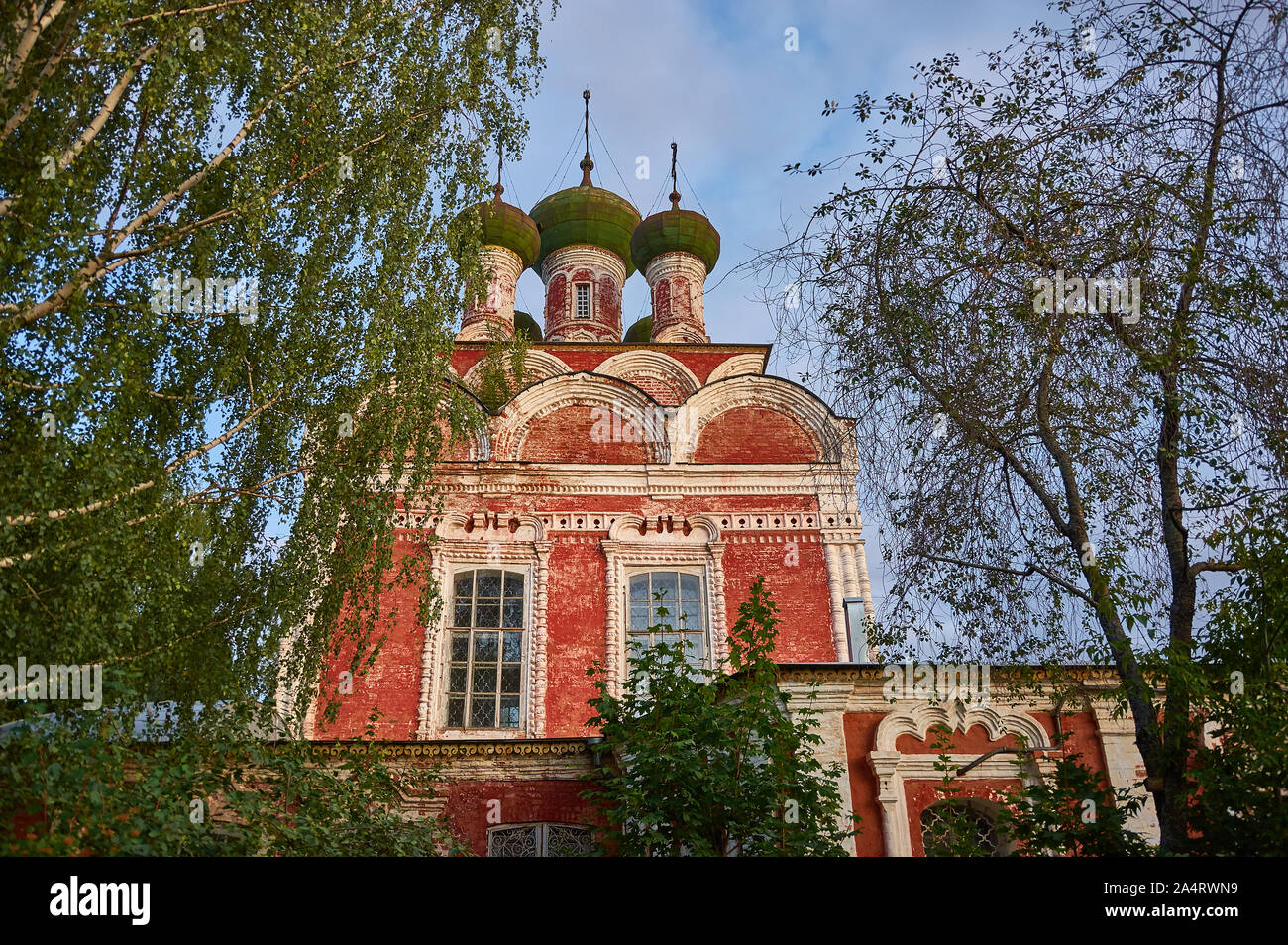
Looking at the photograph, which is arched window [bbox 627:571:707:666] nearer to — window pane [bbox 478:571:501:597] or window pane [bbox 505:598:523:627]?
window pane [bbox 505:598:523:627]

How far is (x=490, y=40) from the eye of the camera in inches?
312

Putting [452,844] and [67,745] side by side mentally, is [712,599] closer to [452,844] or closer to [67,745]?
[452,844]

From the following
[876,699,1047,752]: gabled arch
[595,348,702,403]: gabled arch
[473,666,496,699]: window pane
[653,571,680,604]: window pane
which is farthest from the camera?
[595,348,702,403]: gabled arch

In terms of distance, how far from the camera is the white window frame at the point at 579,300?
14.7 m

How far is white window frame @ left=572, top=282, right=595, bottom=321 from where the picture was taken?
579 inches

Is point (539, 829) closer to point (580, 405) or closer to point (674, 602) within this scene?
point (674, 602)

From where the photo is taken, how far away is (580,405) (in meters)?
10.8

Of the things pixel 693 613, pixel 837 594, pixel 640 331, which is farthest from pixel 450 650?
pixel 640 331

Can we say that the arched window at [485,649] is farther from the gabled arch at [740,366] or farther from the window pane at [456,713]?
the gabled arch at [740,366]

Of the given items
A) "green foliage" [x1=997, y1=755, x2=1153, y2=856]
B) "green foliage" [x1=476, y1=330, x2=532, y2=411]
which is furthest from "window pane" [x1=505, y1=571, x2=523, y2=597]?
"green foliage" [x1=997, y1=755, x2=1153, y2=856]

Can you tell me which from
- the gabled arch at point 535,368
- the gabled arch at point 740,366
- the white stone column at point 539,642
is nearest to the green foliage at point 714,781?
the white stone column at point 539,642

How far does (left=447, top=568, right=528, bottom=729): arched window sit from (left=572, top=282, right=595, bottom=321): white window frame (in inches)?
240

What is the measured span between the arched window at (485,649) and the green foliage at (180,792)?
2.26 meters
